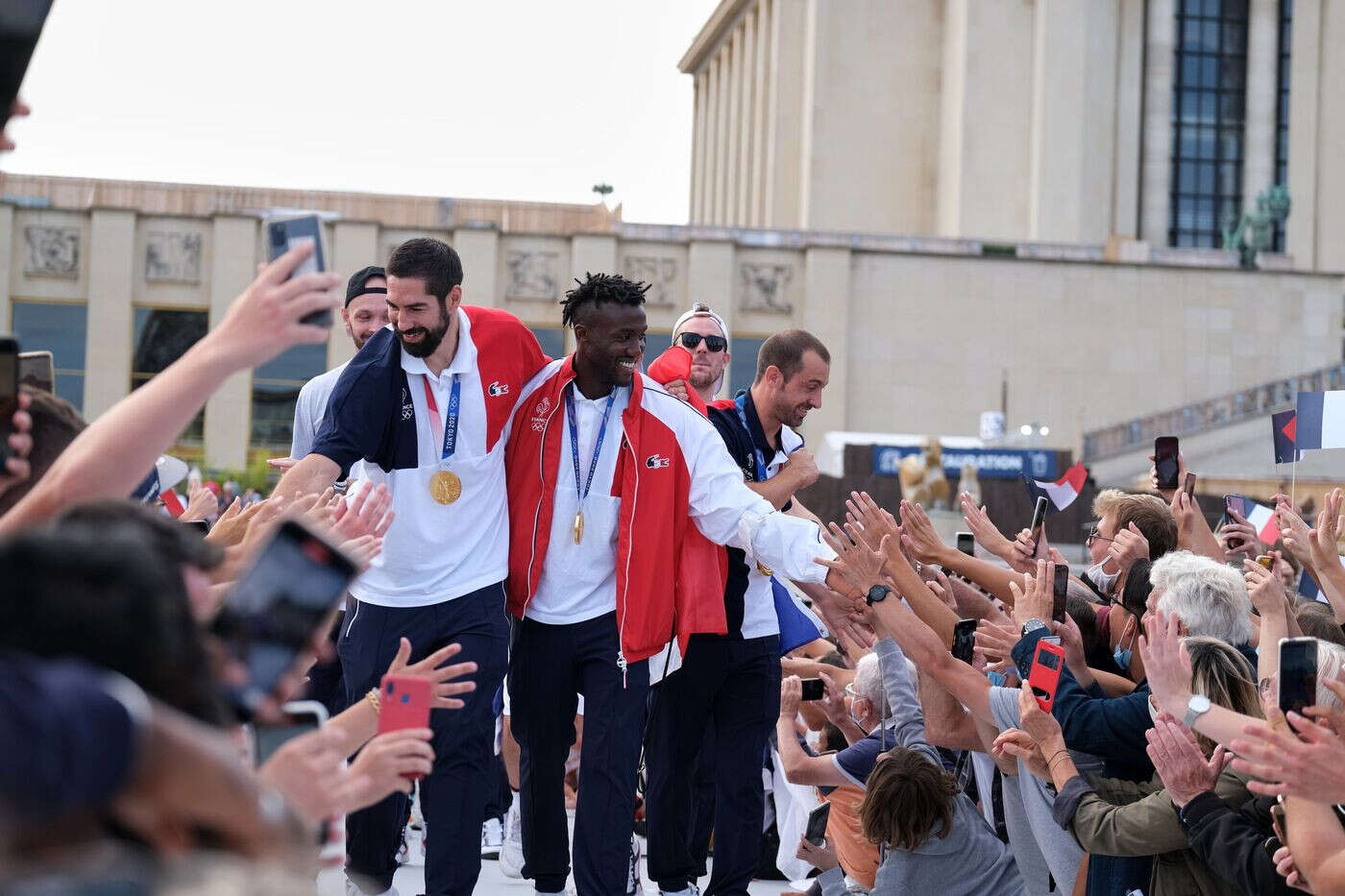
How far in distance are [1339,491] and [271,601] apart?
239 inches

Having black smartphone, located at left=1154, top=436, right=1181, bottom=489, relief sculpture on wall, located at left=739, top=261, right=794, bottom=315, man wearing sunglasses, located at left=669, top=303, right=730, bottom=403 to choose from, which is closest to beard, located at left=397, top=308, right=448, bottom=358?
man wearing sunglasses, located at left=669, top=303, right=730, bottom=403

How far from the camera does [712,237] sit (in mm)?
49062

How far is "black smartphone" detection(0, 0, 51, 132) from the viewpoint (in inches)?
106

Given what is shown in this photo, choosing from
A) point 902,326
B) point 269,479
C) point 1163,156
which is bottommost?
point 269,479

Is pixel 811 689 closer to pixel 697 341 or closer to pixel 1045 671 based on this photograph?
pixel 697 341

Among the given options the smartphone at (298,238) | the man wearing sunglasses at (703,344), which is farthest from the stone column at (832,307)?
the smartphone at (298,238)

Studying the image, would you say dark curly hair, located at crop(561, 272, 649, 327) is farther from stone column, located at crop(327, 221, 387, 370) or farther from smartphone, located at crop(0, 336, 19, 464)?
stone column, located at crop(327, 221, 387, 370)

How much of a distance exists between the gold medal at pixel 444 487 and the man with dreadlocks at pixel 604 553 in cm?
31

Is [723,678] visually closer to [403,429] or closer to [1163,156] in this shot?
[403,429]

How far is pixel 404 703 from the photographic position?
12.0 feet

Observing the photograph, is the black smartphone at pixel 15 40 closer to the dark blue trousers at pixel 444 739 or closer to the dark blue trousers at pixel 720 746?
the dark blue trousers at pixel 444 739

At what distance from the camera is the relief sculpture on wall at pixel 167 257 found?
4841cm

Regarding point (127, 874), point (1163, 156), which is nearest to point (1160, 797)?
point (127, 874)

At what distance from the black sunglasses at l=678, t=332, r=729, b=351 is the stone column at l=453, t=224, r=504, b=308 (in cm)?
4045
